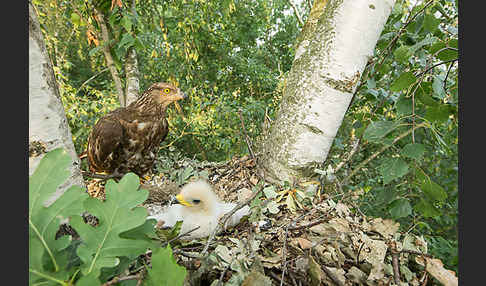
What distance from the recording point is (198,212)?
784 mm

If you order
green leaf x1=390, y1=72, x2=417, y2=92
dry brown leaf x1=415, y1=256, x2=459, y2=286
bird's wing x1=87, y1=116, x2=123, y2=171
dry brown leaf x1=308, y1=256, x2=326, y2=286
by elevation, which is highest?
green leaf x1=390, y1=72, x2=417, y2=92

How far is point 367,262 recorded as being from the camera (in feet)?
1.89

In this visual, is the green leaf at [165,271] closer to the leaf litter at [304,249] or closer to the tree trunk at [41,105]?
the leaf litter at [304,249]

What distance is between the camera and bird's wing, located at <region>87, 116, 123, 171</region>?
1.25 metres

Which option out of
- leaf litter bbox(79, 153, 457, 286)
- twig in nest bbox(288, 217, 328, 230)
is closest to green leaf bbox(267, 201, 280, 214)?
leaf litter bbox(79, 153, 457, 286)

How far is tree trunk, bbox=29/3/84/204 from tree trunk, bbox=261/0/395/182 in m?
0.64

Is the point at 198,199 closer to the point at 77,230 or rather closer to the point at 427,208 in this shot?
the point at 77,230

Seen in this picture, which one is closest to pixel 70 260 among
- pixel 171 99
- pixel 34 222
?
pixel 34 222

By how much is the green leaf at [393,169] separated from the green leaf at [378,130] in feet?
0.34

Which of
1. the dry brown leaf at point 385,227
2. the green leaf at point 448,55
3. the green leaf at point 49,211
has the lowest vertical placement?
the dry brown leaf at point 385,227

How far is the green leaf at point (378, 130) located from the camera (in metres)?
0.65

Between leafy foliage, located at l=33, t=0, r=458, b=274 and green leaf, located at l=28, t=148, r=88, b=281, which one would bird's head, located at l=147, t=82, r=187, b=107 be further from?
green leaf, located at l=28, t=148, r=88, b=281

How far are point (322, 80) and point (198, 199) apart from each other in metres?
0.53

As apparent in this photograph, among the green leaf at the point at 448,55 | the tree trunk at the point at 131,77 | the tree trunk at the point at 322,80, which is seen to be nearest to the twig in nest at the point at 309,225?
the tree trunk at the point at 322,80
